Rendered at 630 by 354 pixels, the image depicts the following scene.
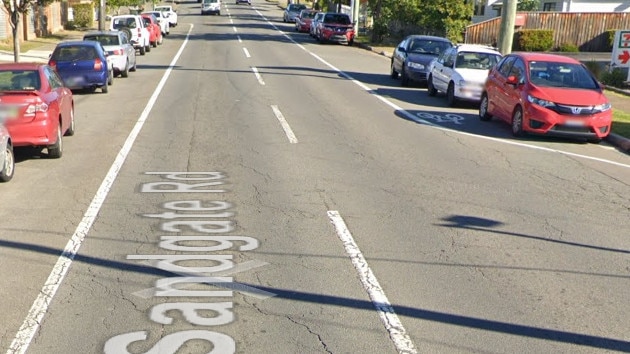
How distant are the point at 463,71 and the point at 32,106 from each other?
11.7 meters

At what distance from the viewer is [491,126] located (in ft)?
55.9

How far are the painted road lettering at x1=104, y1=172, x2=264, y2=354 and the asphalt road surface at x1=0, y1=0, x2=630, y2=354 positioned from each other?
2 centimetres

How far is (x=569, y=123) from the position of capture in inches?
576

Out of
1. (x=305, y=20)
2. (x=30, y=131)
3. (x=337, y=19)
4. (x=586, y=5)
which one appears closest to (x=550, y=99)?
(x=30, y=131)

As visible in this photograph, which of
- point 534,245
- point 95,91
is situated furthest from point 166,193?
point 95,91

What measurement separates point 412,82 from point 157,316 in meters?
19.8

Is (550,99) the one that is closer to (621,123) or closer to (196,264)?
(621,123)

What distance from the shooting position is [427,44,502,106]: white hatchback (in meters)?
19.4

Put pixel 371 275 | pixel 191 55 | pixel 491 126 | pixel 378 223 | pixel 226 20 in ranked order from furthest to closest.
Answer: pixel 226 20
pixel 191 55
pixel 491 126
pixel 378 223
pixel 371 275

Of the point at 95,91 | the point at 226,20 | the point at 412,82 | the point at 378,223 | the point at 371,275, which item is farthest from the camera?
the point at 226,20

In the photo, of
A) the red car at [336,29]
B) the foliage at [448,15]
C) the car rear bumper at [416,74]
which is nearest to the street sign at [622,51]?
the car rear bumper at [416,74]

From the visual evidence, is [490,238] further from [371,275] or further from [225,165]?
[225,165]

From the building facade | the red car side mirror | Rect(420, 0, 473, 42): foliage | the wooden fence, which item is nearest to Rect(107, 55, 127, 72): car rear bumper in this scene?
the red car side mirror

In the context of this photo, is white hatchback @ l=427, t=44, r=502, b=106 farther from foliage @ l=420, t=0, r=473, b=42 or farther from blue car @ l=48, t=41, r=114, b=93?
foliage @ l=420, t=0, r=473, b=42
